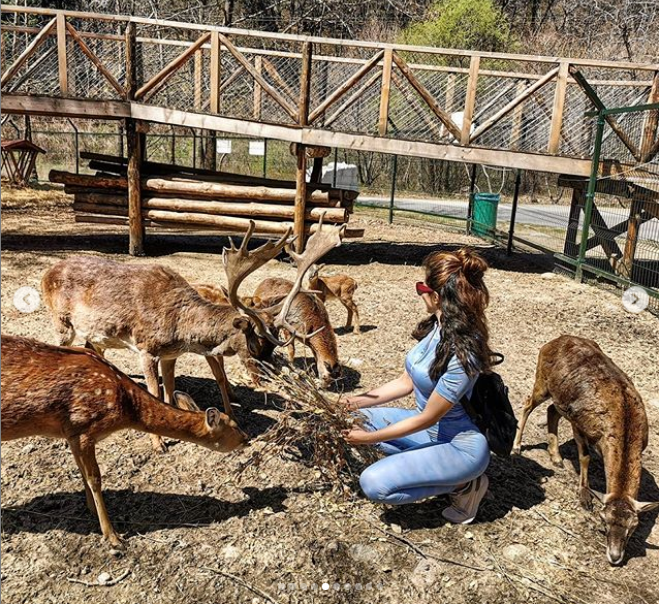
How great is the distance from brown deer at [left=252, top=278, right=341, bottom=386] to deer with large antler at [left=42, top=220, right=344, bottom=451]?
0.70 m

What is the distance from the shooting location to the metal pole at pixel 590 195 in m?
10.9

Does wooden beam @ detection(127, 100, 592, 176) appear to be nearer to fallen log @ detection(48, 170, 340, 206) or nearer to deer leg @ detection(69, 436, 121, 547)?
fallen log @ detection(48, 170, 340, 206)

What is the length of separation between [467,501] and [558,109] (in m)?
8.25

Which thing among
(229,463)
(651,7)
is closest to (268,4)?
(651,7)

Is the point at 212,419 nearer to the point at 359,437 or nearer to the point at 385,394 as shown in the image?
the point at 359,437

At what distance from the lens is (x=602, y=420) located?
4.70 meters

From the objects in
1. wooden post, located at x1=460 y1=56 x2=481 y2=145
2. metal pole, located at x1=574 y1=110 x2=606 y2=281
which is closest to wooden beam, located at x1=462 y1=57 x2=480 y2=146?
wooden post, located at x1=460 y1=56 x2=481 y2=145

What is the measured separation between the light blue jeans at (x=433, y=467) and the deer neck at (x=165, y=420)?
110 cm

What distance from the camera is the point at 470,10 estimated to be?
94.6ft

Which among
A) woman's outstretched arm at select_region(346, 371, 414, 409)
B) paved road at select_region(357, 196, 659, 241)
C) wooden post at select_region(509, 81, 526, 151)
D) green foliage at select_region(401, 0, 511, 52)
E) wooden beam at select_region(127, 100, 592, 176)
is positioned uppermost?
green foliage at select_region(401, 0, 511, 52)

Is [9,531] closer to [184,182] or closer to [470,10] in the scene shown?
[184,182]

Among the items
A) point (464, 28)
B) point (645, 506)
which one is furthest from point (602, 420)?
point (464, 28)

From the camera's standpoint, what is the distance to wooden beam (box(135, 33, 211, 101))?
37.0 feet

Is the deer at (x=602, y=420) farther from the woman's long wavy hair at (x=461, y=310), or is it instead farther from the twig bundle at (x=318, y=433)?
the twig bundle at (x=318, y=433)
